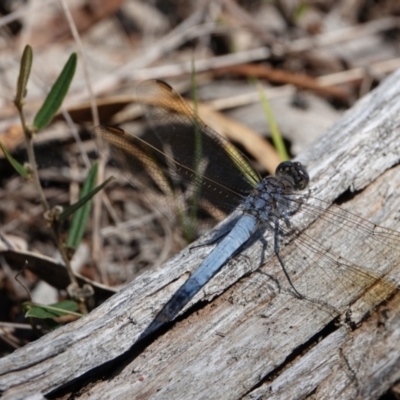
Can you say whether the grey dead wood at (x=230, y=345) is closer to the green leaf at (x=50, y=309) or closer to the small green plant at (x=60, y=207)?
the green leaf at (x=50, y=309)

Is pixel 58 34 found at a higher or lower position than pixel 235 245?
higher

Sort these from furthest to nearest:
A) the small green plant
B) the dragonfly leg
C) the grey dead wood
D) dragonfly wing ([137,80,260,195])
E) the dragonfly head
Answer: dragonfly wing ([137,80,260,195])
the dragonfly head
the small green plant
the dragonfly leg
the grey dead wood

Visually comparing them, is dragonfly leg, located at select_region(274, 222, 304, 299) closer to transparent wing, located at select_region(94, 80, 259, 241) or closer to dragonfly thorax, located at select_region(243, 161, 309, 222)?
dragonfly thorax, located at select_region(243, 161, 309, 222)

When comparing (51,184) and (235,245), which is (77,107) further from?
(235,245)

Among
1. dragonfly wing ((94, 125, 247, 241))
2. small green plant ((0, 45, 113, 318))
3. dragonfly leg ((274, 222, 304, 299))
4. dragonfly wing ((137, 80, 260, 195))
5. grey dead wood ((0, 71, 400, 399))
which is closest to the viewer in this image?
grey dead wood ((0, 71, 400, 399))

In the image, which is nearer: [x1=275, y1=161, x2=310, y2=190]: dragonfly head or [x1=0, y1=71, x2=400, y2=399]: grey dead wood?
[x1=0, y1=71, x2=400, y2=399]: grey dead wood

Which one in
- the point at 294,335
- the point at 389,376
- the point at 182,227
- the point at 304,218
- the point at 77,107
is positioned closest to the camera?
the point at 294,335

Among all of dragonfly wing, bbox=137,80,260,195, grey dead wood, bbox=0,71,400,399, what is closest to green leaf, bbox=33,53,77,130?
dragonfly wing, bbox=137,80,260,195

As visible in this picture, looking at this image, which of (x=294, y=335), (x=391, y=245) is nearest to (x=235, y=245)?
(x=294, y=335)
